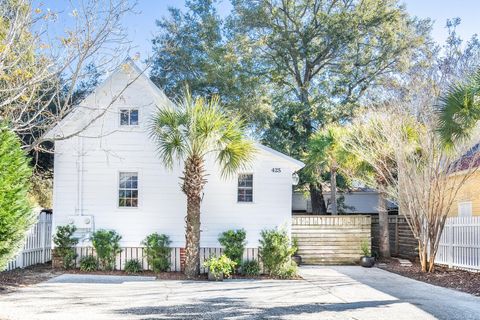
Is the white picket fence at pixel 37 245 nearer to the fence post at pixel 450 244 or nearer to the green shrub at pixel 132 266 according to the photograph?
the green shrub at pixel 132 266

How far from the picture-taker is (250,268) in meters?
15.5

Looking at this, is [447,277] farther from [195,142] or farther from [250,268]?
[195,142]

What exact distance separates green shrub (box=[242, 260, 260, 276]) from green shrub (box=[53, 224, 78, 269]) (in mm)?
4931

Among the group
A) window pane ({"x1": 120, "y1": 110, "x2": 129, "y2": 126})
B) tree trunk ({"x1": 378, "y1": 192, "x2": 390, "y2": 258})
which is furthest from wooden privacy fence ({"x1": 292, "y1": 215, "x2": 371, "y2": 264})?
window pane ({"x1": 120, "y1": 110, "x2": 129, "y2": 126})

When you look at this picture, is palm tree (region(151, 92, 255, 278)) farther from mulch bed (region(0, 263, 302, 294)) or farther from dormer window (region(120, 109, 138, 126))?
dormer window (region(120, 109, 138, 126))

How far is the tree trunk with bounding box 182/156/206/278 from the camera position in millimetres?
14291

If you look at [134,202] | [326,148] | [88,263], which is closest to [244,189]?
[134,202]

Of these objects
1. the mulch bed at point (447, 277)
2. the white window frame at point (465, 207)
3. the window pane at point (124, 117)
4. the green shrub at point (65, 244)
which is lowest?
the mulch bed at point (447, 277)

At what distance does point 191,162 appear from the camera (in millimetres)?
14266

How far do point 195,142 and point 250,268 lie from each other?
4152 millimetres

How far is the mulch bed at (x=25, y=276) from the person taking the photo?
12.0 m

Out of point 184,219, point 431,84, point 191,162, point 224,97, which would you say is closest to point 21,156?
point 191,162

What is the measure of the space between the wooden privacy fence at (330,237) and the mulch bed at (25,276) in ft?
26.9

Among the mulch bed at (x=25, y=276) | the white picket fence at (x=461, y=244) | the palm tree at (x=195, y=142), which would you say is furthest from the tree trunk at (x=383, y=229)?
the mulch bed at (x=25, y=276)
